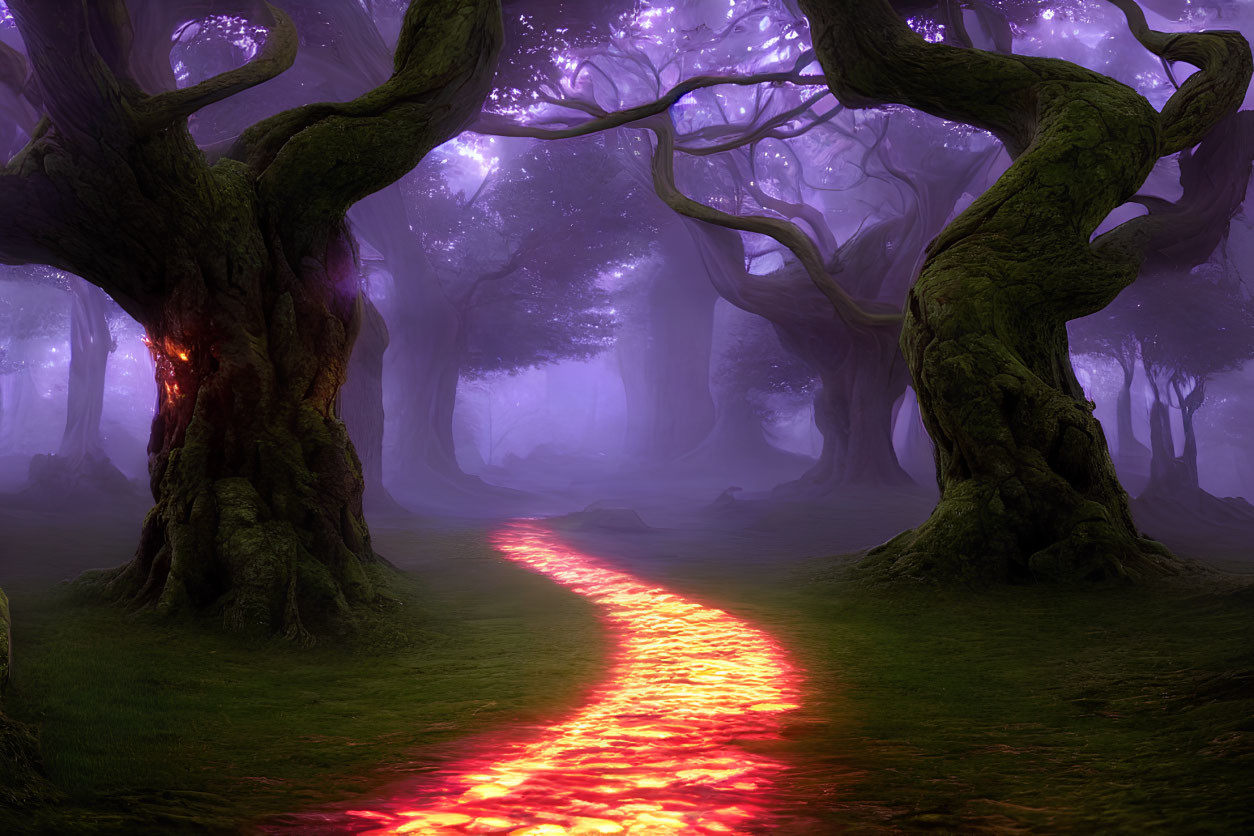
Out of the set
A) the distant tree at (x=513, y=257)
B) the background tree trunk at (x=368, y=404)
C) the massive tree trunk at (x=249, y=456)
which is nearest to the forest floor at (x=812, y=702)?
the massive tree trunk at (x=249, y=456)

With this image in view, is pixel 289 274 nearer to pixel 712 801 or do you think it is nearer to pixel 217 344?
pixel 217 344

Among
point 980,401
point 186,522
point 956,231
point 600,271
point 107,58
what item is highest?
point 600,271

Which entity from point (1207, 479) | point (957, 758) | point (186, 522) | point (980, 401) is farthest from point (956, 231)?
point (1207, 479)

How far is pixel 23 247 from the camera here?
6.39m

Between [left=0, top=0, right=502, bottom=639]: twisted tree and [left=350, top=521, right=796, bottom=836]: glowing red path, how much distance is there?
9.45 ft


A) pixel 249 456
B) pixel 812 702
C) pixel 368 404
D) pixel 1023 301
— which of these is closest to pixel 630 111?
pixel 1023 301

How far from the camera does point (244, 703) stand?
4035mm

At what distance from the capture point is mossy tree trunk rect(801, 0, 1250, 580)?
6453 mm

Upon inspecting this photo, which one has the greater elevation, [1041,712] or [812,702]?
[1041,712]

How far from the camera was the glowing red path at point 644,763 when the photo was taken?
253 centimetres

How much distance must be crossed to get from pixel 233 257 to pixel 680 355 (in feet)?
98.0

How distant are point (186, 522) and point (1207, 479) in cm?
6978

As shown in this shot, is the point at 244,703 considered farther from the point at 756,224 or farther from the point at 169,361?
the point at 756,224

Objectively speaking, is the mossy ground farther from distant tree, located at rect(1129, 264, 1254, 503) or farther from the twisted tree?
distant tree, located at rect(1129, 264, 1254, 503)
